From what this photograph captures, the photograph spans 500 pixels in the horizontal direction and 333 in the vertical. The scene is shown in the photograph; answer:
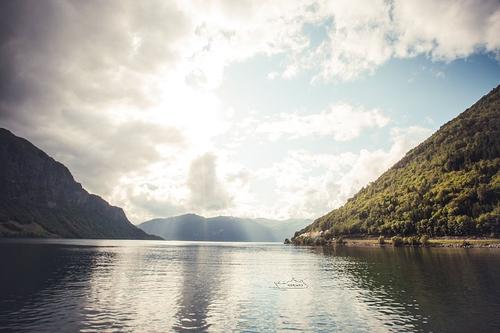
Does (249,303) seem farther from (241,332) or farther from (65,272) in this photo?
(65,272)

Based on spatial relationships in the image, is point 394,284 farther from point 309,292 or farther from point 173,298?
point 173,298

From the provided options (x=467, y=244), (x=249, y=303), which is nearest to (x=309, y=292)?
→ (x=249, y=303)

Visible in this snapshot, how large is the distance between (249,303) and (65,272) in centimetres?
6505

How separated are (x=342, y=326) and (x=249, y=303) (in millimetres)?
19636

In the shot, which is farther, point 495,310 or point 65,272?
point 65,272

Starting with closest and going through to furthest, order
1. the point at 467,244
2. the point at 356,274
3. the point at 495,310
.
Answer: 1. the point at 495,310
2. the point at 356,274
3. the point at 467,244

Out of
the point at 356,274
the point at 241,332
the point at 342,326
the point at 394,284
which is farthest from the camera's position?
the point at 356,274

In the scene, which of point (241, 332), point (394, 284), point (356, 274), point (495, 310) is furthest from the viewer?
point (356, 274)

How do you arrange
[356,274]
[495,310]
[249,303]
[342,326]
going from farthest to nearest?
1. [356,274]
2. [249,303]
3. [495,310]
4. [342,326]

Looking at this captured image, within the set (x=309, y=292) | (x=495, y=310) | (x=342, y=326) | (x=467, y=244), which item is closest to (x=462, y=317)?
(x=495, y=310)

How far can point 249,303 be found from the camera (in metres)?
59.7

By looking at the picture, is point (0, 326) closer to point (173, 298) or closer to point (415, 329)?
point (173, 298)

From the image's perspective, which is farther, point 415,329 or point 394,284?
point 394,284

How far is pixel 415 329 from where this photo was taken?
1649 inches
